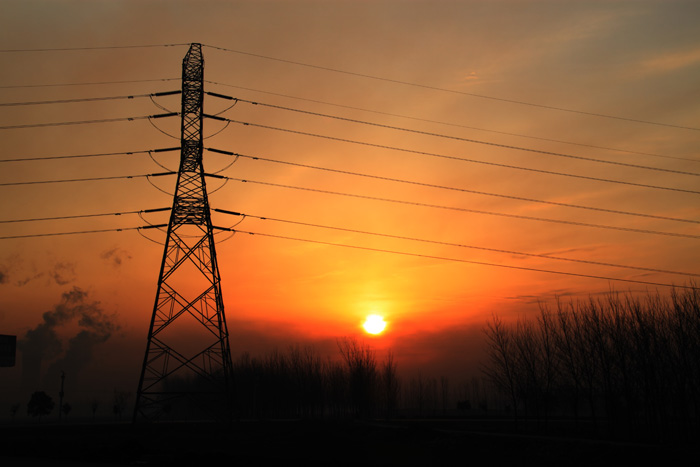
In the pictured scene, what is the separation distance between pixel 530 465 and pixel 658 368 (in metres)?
15.2

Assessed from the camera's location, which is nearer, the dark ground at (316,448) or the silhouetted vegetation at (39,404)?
the dark ground at (316,448)

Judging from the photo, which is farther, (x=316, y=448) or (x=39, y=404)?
(x=39, y=404)

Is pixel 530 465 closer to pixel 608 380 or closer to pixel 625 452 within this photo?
pixel 625 452

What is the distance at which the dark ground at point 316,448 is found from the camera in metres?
24.6

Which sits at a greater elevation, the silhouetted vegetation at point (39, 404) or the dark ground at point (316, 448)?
the silhouetted vegetation at point (39, 404)

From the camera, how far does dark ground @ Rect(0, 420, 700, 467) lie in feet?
80.7

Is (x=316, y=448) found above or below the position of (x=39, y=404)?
below

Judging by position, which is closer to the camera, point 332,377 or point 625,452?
point 625,452

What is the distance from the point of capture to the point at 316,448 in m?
32.5

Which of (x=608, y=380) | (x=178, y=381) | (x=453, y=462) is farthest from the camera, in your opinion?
(x=178, y=381)

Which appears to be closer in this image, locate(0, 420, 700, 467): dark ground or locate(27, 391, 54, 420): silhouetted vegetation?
locate(0, 420, 700, 467): dark ground

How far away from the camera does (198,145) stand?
109 feet

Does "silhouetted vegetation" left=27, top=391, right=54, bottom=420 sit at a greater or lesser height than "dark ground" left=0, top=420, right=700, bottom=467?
greater

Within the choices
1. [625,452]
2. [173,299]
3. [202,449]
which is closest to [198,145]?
[173,299]
